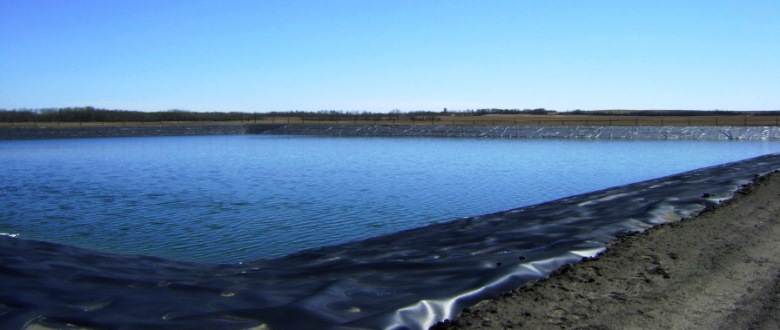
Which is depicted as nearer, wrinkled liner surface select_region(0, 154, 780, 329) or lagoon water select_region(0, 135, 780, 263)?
wrinkled liner surface select_region(0, 154, 780, 329)

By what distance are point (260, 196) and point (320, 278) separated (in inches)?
396

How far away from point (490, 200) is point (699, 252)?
28.5 ft

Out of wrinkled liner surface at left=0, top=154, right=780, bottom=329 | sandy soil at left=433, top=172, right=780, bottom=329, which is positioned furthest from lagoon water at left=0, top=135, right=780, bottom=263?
sandy soil at left=433, top=172, right=780, bottom=329

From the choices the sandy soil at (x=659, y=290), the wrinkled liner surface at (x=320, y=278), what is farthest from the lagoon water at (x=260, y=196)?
the sandy soil at (x=659, y=290)

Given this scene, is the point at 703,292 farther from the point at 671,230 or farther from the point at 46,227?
the point at 46,227

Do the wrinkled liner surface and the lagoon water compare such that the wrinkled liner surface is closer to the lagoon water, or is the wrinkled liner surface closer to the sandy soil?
the sandy soil

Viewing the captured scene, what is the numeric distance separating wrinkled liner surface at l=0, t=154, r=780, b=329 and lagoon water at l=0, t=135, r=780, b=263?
1815 millimetres

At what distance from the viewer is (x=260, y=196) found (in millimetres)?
16516

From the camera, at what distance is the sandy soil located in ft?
15.8

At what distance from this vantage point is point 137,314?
5215 mm

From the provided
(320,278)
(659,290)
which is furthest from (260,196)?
(659,290)

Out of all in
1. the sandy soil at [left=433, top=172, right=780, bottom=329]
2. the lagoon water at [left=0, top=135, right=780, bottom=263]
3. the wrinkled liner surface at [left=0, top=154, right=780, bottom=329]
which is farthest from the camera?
the lagoon water at [left=0, top=135, right=780, bottom=263]

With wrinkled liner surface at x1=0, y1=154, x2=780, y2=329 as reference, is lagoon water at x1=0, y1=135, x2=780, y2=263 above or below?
below

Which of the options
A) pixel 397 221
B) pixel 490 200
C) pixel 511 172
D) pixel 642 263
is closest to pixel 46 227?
pixel 397 221
